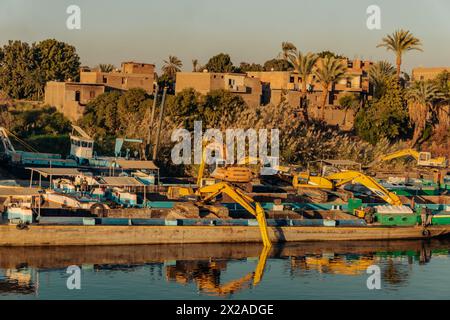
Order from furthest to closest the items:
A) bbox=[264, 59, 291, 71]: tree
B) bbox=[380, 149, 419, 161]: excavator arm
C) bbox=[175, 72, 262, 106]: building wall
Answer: bbox=[264, 59, 291, 71]: tree < bbox=[175, 72, 262, 106]: building wall < bbox=[380, 149, 419, 161]: excavator arm

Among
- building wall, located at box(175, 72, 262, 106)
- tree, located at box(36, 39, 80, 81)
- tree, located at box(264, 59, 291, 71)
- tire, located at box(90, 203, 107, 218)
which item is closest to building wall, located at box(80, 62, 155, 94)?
building wall, located at box(175, 72, 262, 106)

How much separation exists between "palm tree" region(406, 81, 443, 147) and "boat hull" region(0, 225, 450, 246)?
44.3 metres

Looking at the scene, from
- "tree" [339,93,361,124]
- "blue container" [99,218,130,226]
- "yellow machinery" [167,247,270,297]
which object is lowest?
"yellow machinery" [167,247,270,297]

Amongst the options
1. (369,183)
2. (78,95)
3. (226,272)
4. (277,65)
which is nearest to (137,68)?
(78,95)

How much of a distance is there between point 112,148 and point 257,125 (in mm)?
13708

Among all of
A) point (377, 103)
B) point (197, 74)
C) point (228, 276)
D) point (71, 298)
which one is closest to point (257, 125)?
point (197, 74)

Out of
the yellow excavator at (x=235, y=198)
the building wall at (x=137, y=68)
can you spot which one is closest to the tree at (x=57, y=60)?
the building wall at (x=137, y=68)

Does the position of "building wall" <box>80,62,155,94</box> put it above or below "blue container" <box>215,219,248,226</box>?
above

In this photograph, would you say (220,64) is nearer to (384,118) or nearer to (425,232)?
(384,118)

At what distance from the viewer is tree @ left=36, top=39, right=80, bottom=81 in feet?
419

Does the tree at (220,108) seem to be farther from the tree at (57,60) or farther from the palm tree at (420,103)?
the tree at (57,60)

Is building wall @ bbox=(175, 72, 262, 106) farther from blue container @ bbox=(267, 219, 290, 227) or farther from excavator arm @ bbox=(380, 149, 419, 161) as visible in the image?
blue container @ bbox=(267, 219, 290, 227)

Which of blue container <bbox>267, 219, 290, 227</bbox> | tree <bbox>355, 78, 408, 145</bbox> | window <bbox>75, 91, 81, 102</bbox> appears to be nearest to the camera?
blue container <bbox>267, 219, 290, 227</bbox>

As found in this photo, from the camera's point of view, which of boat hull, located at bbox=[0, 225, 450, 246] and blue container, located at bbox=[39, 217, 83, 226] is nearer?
boat hull, located at bbox=[0, 225, 450, 246]
